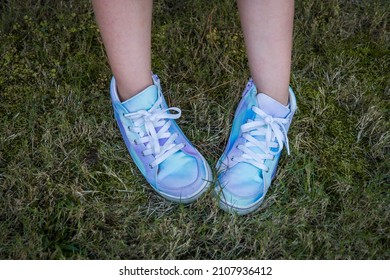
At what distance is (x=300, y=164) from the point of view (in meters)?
1.74

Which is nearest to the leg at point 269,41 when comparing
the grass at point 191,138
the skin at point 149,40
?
the skin at point 149,40

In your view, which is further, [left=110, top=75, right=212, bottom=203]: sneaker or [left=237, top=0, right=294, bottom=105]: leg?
[left=110, top=75, right=212, bottom=203]: sneaker

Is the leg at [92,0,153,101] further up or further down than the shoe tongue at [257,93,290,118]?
further up

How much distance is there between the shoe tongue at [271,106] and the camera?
5.22 ft

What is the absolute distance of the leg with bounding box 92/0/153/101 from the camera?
1413 mm

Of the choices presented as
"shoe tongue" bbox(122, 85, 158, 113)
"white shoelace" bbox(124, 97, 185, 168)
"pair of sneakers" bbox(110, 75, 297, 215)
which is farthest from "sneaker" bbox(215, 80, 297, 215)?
"shoe tongue" bbox(122, 85, 158, 113)

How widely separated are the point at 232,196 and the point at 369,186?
0.43 m

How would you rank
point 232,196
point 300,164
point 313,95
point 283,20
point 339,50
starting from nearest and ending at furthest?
point 283,20 → point 232,196 → point 300,164 → point 313,95 → point 339,50

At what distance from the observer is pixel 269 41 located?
1514 millimetres

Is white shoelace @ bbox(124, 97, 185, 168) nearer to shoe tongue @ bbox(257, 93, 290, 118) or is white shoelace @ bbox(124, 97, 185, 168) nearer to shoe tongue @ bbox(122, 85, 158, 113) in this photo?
shoe tongue @ bbox(122, 85, 158, 113)

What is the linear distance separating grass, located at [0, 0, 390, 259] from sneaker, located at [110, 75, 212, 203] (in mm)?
54

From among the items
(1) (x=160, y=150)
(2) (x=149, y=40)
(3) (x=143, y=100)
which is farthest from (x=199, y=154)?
(2) (x=149, y=40)
